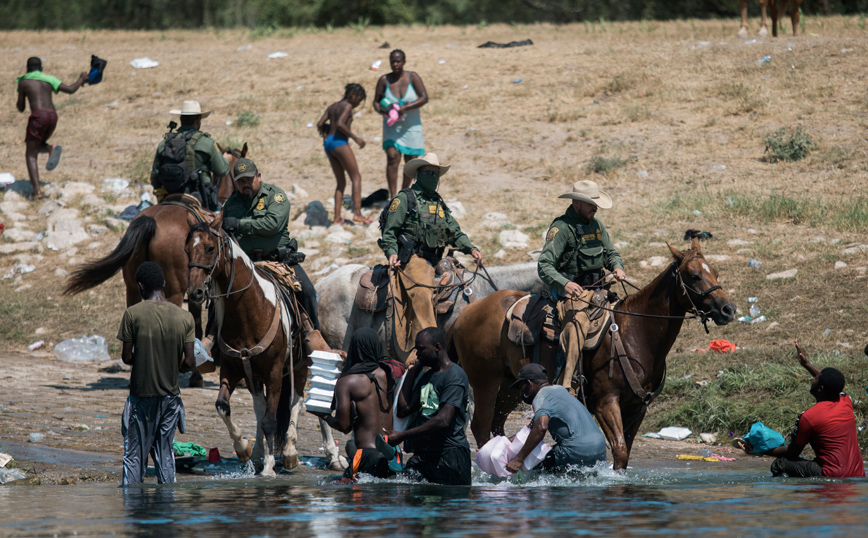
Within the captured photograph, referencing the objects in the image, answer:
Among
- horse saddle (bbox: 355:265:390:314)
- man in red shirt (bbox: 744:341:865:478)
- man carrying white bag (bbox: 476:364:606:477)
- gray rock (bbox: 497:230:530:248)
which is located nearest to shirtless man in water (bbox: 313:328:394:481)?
man carrying white bag (bbox: 476:364:606:477)

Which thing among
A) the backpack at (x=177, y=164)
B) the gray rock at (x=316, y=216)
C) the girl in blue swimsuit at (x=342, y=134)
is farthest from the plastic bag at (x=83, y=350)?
the girl in blue swimsuit at (x=342, y=134)

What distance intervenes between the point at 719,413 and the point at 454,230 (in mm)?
3571

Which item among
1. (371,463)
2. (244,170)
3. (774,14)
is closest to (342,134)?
(244,170)

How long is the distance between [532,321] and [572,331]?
19.5 inches

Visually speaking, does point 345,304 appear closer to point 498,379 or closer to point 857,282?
point 498,379

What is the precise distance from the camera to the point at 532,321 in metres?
9.27

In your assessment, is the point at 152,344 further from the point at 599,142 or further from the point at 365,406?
the point at 599,142

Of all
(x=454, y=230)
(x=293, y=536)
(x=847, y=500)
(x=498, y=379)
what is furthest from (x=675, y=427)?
(x=293, y=536)

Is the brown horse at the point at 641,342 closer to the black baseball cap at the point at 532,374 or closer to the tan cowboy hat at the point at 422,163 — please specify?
the black baseball cap at the point at 532,374

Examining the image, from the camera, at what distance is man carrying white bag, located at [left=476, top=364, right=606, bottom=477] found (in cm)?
761

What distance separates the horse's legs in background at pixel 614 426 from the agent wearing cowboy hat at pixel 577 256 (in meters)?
0.42

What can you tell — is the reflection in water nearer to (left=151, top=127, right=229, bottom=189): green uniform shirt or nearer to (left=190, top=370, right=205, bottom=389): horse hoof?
(left=190, top=370, right=205, bottom=389): horse hoof

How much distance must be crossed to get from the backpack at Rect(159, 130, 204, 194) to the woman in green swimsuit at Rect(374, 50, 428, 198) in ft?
15.3

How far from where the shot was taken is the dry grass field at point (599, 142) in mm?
13219
